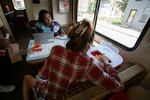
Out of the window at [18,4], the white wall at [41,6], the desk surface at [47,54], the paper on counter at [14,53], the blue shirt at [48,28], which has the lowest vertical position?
the paper on counter at [14,53]

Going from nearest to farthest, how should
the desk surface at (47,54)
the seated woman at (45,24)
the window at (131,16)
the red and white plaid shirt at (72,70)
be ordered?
the red and white plaid shirt at (72,70) < the desk surface at (47,54) < the window at (131,16) < the seated woman at (45,24)

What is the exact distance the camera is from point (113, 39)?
1.56m

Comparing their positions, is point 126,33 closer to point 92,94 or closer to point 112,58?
point 112,58

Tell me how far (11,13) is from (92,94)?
14.9 ft

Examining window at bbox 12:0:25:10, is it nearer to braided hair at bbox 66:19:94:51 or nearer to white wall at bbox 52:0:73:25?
white wall at bbox 52:0:73:25

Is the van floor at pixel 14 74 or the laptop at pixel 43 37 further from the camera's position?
the van floor at pixel 14 74

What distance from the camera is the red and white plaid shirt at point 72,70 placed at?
704 mm

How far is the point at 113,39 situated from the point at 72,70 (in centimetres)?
110

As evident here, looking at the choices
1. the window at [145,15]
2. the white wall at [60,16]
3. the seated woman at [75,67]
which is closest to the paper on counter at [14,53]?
the white wall at [60,16]

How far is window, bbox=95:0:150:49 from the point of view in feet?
4.08

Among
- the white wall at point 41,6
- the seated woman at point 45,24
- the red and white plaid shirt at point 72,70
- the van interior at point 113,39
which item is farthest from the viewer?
the white wall at point 41,6

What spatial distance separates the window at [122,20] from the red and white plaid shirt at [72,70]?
2.66ft

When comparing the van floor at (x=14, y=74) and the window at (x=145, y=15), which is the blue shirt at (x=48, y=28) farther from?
the window at (x=145, y=15)

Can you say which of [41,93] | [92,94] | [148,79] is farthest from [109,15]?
[41,93]
